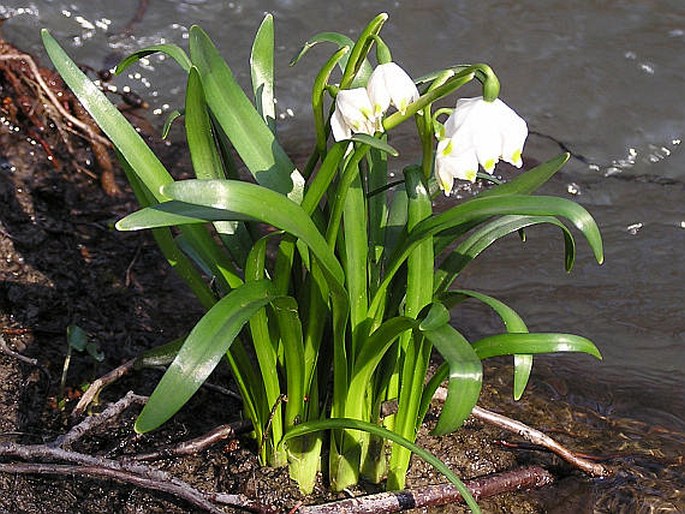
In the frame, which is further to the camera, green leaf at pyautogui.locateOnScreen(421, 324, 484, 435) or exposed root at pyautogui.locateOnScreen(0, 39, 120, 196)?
exposed root at pyautogui.locateOnScreen(0, 39, 120, 196)

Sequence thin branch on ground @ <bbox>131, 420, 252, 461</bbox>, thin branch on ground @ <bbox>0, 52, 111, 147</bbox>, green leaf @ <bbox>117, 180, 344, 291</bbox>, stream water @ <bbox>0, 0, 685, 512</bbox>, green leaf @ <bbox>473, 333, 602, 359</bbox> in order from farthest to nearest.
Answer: thin branch on ground @ <bbox>0, 52, 111, 147</bbox>
stream water @ <bbox>0, 0, 685, 512</bbox>
thin branch on ground @ <bbox>131, 420, 252, 461</bbox>
green leaf @ <bbox>473, 333, 602, 359</bbox>
green leaf @ <bbox>117, 180, 344, 291</bbox>

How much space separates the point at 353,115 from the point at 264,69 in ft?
1.55

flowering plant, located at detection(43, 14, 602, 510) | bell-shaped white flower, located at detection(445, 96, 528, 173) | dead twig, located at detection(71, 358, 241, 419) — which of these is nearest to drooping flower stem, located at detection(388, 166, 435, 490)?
flowering plant, located at detection(43, 14, 602, 510)

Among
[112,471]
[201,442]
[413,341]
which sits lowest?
[201,442]

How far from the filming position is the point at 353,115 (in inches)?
58.8

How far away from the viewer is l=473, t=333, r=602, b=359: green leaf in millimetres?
1594

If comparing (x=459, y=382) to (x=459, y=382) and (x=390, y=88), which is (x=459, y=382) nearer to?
(x=459, y=382)

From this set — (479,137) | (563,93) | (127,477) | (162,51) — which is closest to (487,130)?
(479,137)

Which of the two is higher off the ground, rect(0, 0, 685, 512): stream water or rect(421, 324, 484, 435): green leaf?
rect(421, 324, 484, 435): green leaf

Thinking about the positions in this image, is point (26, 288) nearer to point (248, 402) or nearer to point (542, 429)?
point (248, 402)

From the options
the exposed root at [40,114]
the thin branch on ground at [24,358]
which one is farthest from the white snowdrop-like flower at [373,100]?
the exposed root at [40,114]

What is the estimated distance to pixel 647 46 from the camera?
13.3 ft

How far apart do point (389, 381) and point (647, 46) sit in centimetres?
269

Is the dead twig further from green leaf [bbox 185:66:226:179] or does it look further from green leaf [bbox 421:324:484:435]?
green leaf [bbox 421:324:484:435]
